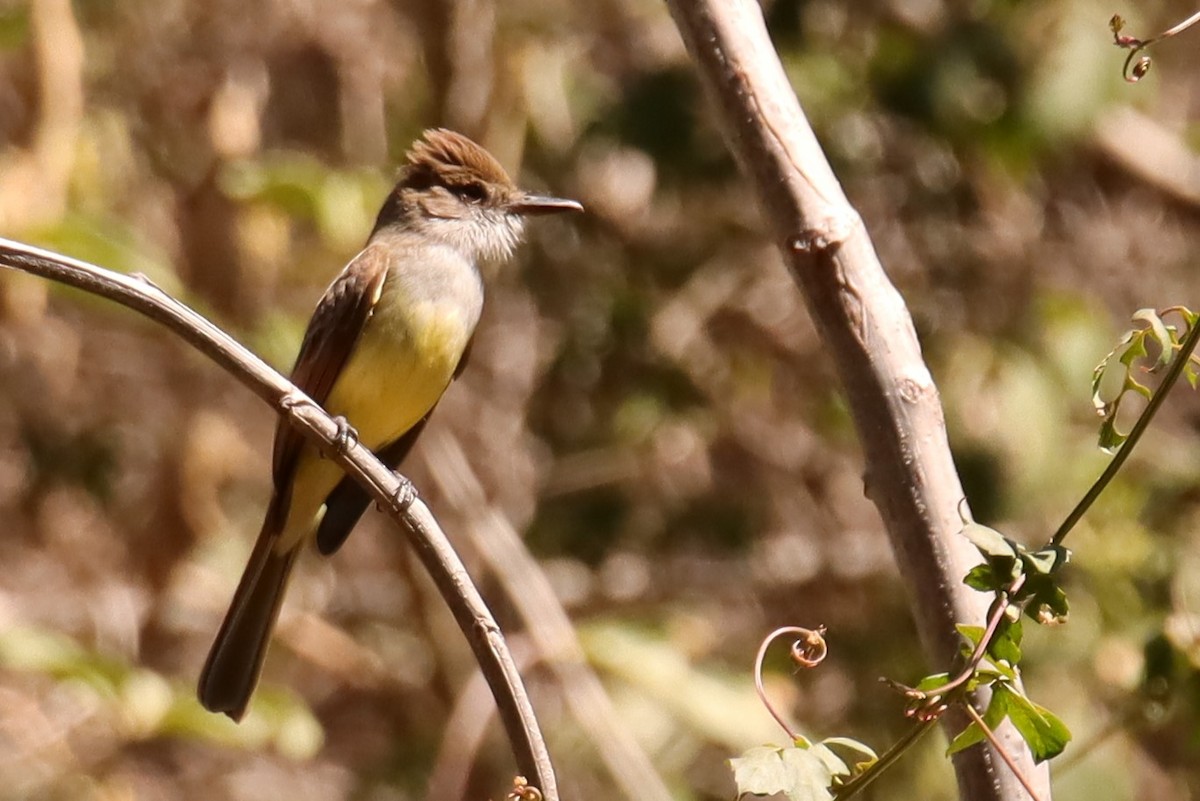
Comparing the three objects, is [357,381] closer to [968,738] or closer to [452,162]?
[452,162]

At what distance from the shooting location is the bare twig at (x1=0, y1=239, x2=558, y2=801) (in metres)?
1.50

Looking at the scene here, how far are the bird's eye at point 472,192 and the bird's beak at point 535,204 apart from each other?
7 centimetres

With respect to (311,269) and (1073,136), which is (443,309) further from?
(311,269)

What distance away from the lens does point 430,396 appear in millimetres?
3326

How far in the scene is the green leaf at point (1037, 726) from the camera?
1.32m

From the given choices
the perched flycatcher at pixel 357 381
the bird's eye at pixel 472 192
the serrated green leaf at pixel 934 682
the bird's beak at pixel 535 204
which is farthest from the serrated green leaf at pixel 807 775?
the bird's eye at pixel 472 192

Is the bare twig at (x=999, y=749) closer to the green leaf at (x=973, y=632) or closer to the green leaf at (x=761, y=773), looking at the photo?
the green leaf at (x=973, y=632)

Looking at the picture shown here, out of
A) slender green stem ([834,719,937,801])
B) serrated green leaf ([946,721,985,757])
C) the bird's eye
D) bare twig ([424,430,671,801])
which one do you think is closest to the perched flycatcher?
the bird's eye

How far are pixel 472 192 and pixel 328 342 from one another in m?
0.72

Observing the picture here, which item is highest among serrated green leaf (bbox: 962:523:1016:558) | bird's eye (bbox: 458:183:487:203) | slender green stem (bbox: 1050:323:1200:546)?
slender green stem (bbox: 1050:323:1200:546)

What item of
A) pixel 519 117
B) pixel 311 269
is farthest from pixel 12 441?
pixel 519 117

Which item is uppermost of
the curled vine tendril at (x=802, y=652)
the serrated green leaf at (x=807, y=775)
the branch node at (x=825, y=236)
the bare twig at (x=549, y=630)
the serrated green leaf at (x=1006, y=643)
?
the branch node at (x=825, y=236)

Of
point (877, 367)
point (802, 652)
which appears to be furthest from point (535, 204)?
point (877, 367)

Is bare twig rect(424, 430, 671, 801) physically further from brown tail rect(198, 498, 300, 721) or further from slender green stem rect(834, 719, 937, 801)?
slender green stem rect(834, 719, 937, 801)
